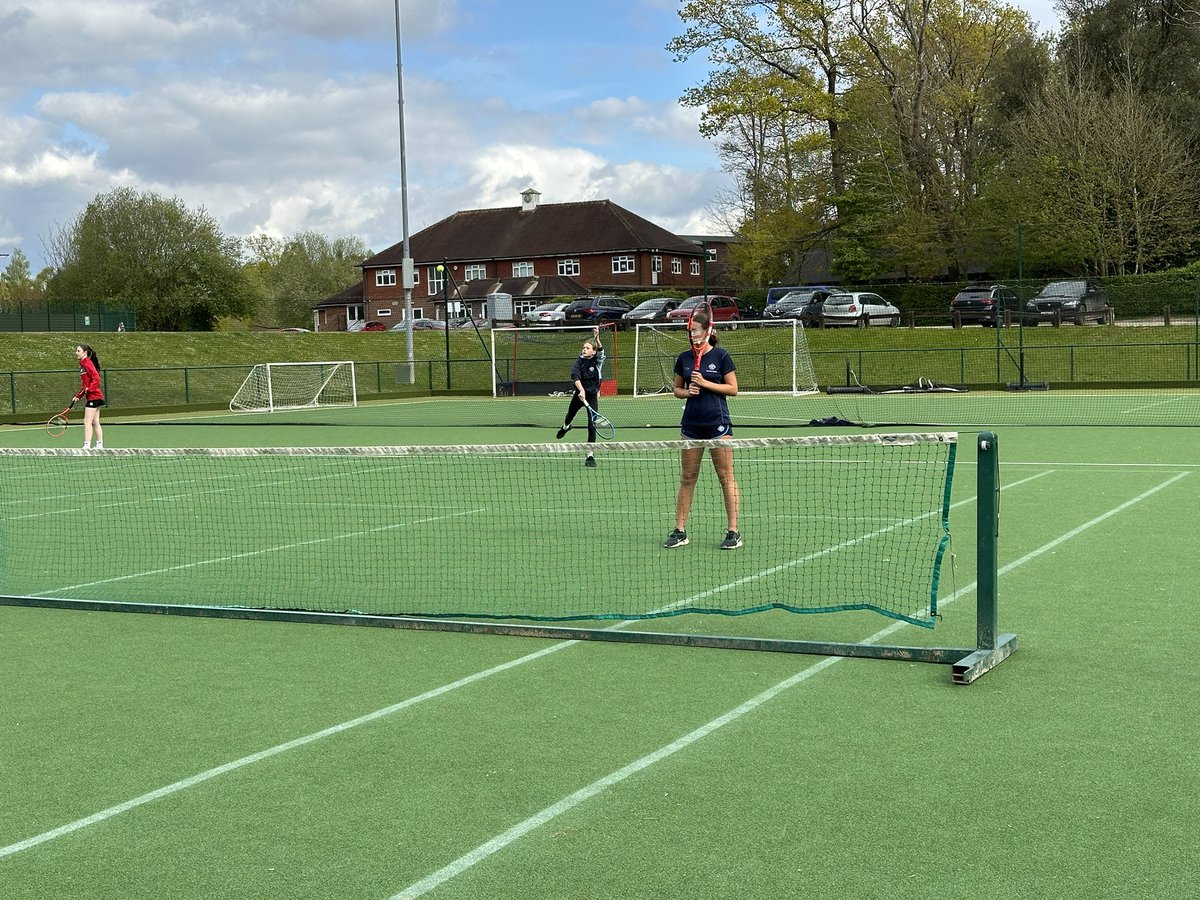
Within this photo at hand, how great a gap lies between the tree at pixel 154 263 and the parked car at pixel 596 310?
70.1ft

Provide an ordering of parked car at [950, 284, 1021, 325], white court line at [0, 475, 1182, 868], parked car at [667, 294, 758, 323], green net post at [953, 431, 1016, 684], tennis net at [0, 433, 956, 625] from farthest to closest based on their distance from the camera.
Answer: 1. parked car at [667, 294, 758, 323]
2. parked car at [950, 284, 1021, 325]
3. tennis net at [0, 433, 956, 625]
4. green net post at [953, 431, 1016, 684]
5. white court line at [0, 475, 1182, 868]

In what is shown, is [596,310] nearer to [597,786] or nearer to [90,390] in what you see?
[90,390]

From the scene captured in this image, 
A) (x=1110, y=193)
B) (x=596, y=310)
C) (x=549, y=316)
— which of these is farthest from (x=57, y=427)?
(x=1110, y=193)

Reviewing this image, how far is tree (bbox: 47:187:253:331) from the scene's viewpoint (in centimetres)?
7194

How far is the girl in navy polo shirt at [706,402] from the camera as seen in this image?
10617 mm

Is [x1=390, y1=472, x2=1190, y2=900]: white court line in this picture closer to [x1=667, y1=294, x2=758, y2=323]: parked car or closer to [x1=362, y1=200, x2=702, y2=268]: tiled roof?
[x1=667, y1=294, x2=758, y2=323]: parked car

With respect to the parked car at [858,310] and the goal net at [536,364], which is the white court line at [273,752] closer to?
the goal net at [536,364]

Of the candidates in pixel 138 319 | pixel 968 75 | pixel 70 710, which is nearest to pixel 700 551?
pixel 70 710

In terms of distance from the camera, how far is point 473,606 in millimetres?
9109

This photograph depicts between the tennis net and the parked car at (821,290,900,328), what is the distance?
26210mm

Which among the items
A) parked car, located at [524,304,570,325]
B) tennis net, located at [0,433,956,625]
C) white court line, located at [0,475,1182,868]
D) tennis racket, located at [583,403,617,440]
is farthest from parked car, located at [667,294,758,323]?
white court line, located at [0,475,1182,868]

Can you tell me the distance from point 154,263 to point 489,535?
64900mm

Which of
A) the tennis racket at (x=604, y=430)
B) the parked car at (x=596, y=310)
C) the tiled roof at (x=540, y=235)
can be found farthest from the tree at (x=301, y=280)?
the tennis racket at (x=604, y=430)

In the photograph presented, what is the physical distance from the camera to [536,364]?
1679 inches
